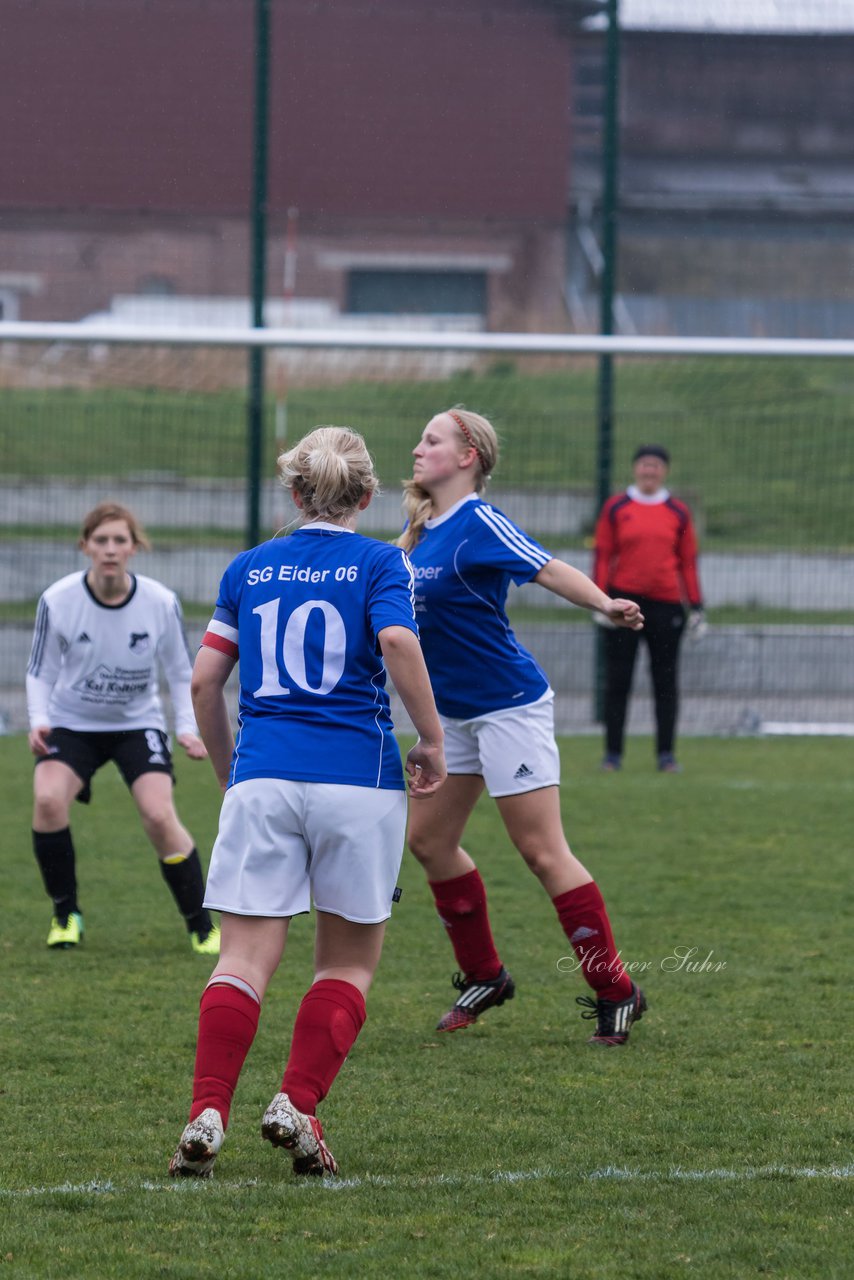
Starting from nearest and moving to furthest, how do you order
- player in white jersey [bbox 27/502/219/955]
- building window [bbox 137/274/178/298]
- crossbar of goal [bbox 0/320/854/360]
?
player in white jersey [bbox 27/502/219/955], crossbar of goal [bbox 0/320/854/360], building window [bbox 137/274/178/298]

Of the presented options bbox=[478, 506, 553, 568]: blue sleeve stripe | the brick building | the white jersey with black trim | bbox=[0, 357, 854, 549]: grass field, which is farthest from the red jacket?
bbox=[478, 506, 553, 568]: blue sleeve stripe

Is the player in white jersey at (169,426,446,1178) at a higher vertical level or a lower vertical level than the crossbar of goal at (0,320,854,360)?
lower

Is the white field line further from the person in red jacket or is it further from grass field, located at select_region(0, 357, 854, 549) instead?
grass field, located at select_region(0, 357, 854, 549)

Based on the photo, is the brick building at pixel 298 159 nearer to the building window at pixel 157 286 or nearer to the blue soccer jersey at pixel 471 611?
the building window at pixel 157 286

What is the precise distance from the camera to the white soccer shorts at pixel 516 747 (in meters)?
4.84

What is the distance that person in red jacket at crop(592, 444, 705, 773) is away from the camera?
405 inches

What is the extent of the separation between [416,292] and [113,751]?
6380 millimetres

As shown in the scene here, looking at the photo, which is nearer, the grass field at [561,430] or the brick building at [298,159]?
the brick building at [298,159]

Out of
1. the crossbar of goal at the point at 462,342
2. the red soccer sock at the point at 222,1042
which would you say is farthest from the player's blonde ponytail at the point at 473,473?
the crossbar of goal at the point at 462,342

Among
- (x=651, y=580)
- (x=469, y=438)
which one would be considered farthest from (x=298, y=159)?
(x=469, y=438)

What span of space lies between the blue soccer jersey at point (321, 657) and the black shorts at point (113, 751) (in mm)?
2478

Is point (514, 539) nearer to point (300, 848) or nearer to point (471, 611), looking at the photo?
point (471, 611)

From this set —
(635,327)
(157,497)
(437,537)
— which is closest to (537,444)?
(635,327)

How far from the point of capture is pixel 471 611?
16.1ft
